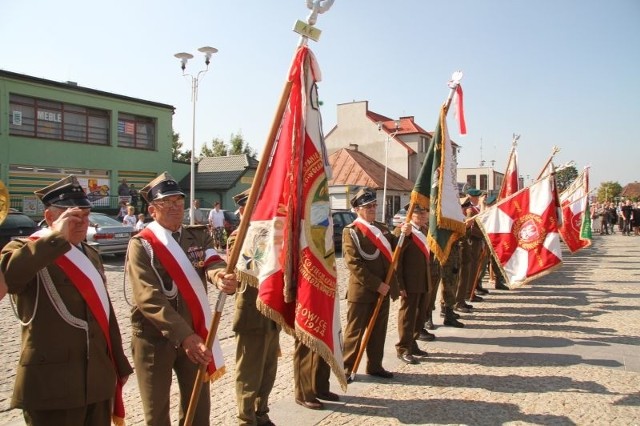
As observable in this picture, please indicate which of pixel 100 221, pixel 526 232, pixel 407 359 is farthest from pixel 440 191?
pixel 100 221

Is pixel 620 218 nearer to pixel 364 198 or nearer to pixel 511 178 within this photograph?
pixel 511 178

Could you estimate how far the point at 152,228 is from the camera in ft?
11.3

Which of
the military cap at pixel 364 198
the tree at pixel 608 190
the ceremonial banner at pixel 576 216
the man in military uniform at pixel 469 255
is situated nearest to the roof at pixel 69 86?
the man in military uniform at pixel 469 255

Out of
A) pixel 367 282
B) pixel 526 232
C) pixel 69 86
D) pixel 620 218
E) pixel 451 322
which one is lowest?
pixel 451 322

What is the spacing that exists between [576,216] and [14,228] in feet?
53.4

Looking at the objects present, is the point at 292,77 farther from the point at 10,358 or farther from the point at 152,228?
the point at 10,358

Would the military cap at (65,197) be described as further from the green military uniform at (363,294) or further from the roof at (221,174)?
the roof at (221,174)

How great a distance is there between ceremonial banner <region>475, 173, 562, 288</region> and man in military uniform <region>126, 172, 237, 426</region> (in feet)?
23.0

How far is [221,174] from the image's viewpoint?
108ft

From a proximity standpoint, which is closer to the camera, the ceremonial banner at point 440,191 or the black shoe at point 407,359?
the black shoe at point 407,359

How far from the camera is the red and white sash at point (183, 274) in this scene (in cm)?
333

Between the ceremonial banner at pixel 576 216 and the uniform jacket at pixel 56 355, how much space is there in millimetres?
14226

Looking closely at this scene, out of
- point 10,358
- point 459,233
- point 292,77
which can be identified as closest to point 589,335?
point 459,233

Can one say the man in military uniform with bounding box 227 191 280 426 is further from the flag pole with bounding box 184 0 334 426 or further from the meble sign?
the meble sign
